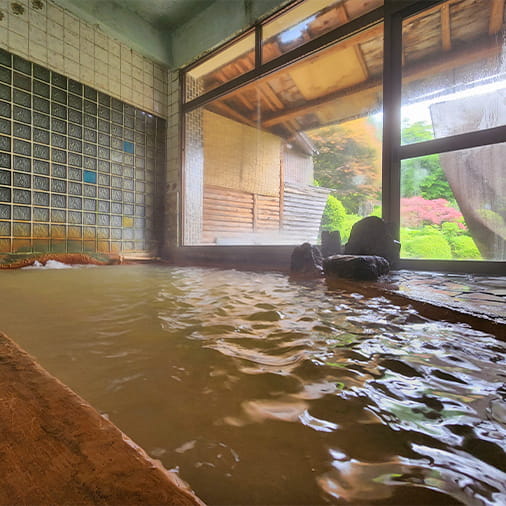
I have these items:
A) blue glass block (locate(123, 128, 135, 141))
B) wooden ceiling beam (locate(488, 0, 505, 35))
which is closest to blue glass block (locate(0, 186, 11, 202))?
blue glass block (locate(123, 128, 135, 141))

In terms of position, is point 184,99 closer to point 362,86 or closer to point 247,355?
point 362,86

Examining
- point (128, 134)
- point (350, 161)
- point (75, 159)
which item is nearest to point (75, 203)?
point (75, 159)

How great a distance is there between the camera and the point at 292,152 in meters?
7.22

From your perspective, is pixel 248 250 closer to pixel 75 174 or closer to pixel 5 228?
pixel 75 174

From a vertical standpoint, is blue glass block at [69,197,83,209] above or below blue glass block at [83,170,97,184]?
below

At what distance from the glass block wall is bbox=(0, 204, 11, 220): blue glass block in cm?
1

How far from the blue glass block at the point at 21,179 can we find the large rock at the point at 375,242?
15.5 ft

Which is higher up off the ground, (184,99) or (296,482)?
(184,99)

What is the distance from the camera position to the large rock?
3469mm

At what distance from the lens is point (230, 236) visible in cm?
711

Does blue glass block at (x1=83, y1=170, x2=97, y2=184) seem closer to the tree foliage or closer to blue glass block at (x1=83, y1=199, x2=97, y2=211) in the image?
blue glass block at (x1=83, y1=199, x2=97, y2=211)

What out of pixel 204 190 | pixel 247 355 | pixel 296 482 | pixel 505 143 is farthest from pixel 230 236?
pixel 296 482

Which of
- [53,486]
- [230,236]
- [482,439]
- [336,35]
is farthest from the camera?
[230,236]

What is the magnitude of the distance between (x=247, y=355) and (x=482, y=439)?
0.56m
